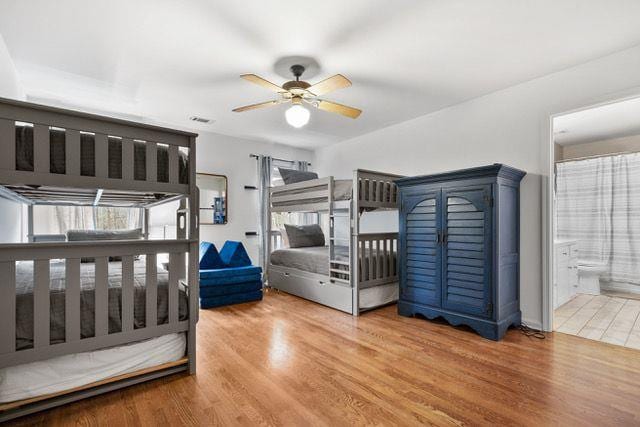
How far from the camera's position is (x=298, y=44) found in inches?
97.7

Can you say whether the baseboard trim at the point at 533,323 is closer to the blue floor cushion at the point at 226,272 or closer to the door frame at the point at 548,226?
the door frame at the point at 548,226

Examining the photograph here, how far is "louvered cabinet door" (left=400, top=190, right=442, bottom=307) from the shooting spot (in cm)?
322

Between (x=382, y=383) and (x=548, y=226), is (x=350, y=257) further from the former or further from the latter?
(x=548, y=226)

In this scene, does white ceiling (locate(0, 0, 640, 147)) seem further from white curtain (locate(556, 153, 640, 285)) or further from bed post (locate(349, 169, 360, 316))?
white curtain (locate(556, 153, 640, 285))

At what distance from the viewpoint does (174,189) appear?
210 centimetres

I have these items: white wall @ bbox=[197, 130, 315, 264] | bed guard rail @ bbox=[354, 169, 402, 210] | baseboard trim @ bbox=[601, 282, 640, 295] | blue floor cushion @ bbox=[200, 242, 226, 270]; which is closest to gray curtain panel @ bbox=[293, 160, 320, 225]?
white wall @ bbox=[197, 130, 315, 264]

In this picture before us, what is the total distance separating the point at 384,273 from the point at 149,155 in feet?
9.60

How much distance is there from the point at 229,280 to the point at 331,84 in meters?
2.71

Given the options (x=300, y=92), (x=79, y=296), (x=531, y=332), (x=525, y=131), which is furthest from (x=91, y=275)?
(x=525, y=131)

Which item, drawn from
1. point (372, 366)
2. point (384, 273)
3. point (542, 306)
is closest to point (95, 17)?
point (372, 366)

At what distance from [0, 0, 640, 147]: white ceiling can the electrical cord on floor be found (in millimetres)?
2475

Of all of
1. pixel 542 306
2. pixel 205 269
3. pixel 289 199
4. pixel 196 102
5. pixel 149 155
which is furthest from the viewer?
pixel 289 199

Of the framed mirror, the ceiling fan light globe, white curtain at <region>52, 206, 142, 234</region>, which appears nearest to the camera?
the ceiling fan light globe

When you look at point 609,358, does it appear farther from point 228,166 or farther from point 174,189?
point 228,166
